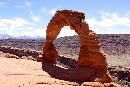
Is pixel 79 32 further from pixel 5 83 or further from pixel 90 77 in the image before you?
pixel 5 83

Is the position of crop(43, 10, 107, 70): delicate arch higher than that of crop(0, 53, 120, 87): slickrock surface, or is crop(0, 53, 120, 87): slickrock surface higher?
crop(43, 10, 107, 70): delicate arch

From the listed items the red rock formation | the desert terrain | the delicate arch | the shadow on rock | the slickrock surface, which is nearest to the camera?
the slickrock surface

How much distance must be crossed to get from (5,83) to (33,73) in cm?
442

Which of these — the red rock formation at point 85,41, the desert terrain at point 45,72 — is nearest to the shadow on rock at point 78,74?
the red rock formation at point 85,41

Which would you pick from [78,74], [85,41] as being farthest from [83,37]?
[78,74]

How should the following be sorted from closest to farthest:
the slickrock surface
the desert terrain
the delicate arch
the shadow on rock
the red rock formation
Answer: the slickrock surface, the desert terrain, the shadow on rock, the red rock formation, the delicate arch

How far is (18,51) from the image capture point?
68562 mm

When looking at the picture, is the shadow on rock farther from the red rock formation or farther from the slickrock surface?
the slickrock surface

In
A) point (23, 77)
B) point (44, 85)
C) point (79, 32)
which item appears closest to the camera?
point (44, 85)

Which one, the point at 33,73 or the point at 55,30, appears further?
the point at 55,30

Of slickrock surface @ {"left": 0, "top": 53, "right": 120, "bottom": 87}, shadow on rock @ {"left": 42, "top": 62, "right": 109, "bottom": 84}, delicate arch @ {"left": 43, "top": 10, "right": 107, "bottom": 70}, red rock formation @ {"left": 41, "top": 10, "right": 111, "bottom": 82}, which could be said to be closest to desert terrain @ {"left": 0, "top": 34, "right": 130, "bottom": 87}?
slickrock surface @ {"left": 0, "top": 53, "right": 120, "bottom": 87}

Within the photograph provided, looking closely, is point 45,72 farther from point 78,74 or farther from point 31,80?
point 31,80

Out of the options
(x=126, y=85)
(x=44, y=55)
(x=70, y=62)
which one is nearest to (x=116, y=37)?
(x=70, y=62)

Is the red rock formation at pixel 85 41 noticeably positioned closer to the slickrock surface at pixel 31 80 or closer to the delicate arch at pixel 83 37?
the delicate arch at pixel 83 37
